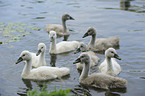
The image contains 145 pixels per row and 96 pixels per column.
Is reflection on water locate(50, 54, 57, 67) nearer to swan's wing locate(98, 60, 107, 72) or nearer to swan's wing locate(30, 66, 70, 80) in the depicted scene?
swan's wing locate(30, 66, 70, 80)

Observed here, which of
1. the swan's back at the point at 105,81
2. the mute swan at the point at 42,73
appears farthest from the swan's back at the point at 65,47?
the swan's back at the point at 105,81

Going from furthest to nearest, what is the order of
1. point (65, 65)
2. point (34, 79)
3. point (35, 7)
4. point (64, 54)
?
1. point (35, 7)
2. point (64, 54)
3. point (65, 65)
4. point (34, 79)

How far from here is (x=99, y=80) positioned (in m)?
8.77

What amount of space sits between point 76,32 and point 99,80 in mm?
6395

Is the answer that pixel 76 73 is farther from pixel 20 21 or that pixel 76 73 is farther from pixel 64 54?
pixel 20 21

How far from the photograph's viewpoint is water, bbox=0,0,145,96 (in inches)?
362

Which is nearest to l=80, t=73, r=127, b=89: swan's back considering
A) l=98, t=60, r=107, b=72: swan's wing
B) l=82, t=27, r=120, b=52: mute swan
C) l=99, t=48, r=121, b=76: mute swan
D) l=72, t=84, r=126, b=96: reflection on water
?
l=72, t=84, r=126, b=96: reflection on water

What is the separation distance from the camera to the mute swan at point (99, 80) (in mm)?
8625

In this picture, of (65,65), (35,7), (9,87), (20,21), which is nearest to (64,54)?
(65,65)

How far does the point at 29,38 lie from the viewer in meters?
13.7

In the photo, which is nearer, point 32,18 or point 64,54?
point 64,54

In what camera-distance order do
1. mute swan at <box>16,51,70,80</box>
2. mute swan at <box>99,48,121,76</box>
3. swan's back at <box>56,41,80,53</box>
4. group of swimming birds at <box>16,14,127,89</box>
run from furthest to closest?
swan's back at <box>56,41,80,53</box> → mute swan at <box>99,48,121,76</box> → mute swan at <box>16,51,70,80</box> → group of swimming birds at <box>16,14,127,89</box>

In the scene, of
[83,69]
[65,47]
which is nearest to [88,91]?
[83,69]

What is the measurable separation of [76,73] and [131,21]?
7.60 metres
